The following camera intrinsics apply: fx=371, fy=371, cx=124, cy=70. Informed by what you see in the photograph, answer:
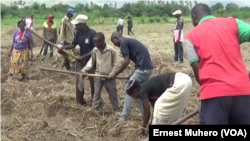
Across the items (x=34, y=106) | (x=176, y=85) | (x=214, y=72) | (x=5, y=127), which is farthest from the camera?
(x=34, y=106)

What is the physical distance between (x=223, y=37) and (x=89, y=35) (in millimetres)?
3263

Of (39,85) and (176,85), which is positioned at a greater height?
(176,85)

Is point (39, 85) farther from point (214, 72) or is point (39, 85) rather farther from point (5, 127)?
point (214, 72)

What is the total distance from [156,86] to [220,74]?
4.66 ft

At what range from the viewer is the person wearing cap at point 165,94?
387 cm

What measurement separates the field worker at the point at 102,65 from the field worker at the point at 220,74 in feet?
8.28

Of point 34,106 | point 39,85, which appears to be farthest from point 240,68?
point 39,85

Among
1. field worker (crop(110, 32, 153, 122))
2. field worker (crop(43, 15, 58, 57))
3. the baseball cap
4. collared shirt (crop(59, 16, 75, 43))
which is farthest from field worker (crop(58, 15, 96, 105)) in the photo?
field worker (crop(43, 15, 58, 57))

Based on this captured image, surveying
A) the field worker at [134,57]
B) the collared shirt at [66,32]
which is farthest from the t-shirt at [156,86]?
the collared shirt at [66,32]

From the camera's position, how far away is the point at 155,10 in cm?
5888

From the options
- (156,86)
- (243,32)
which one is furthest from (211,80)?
(156,86)

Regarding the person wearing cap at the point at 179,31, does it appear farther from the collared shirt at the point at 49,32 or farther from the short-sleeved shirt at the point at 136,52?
the short-sleeved shirt at the point at 136,52

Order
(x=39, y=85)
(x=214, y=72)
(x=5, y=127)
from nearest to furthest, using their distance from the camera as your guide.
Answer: (x=214, y=72) < (x=5, y=127) < (x=39, y=85)

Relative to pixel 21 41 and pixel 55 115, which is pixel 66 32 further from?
pixel 55 115
